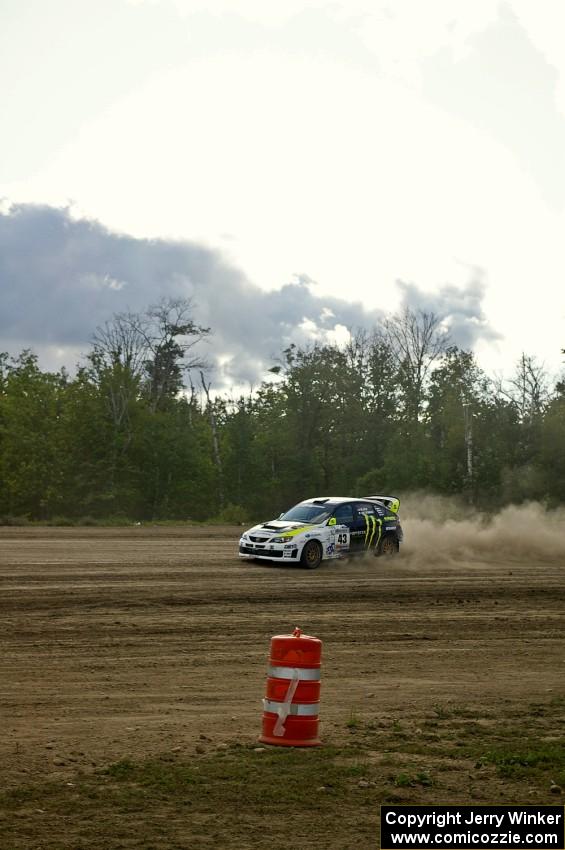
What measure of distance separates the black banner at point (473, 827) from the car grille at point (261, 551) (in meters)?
17.7

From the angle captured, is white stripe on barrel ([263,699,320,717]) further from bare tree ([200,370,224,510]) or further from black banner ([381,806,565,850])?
bare tree ([200,370,224,510])

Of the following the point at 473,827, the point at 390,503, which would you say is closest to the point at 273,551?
the point at 390,503

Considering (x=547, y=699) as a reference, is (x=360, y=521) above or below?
above

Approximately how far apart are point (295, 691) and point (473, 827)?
2482 millimetres

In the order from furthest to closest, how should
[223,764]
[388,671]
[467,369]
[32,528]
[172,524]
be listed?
[467,369] < [172,524] < [32,528] < [388,671] < [223,764]

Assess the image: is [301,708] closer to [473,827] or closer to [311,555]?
[473,827]

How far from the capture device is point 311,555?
84.1 ft

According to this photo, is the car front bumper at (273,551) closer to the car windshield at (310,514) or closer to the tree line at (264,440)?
the car windshield at (310,514)

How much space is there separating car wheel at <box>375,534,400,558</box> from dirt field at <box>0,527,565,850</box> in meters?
1.74

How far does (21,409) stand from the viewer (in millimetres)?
56344

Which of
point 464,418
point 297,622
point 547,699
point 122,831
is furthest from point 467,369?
point 122,831

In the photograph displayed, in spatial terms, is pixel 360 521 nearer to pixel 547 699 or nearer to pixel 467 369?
pixel 547 699

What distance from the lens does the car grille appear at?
2545 centimetres

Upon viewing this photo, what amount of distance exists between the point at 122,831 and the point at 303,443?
195 feet
